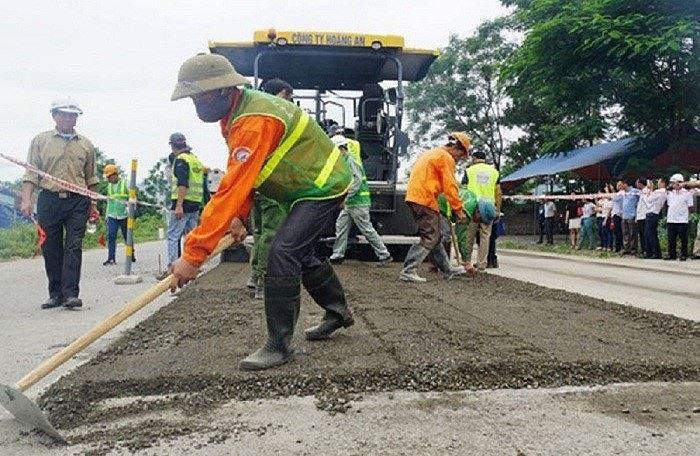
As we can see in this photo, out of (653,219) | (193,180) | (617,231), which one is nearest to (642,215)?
(653,219)

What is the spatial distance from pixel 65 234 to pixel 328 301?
A: 121 inches

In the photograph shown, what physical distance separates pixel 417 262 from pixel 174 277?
444 cm

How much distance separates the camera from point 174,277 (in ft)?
10.8

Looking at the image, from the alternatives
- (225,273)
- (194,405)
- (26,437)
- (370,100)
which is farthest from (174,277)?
(370,100)

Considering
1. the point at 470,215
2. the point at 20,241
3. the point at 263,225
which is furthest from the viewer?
the point at 20,241

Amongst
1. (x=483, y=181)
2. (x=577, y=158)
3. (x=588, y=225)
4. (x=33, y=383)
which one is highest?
(x=577, y=158)

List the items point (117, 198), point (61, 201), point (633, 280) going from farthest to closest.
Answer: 1. point (117, 198)
2. point (633, 280)
3. point (61, 201)

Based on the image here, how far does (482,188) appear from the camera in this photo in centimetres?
905

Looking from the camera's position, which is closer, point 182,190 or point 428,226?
point 428,226

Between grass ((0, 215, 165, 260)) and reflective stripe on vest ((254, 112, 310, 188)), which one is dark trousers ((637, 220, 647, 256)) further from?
reflective stripe on vest ((254, 112, 310, 188))

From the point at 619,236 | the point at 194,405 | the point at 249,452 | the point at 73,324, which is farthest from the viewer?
the point at 619,236

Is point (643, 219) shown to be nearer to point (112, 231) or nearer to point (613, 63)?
point (613, 63)

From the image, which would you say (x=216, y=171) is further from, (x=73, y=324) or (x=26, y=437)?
(x=26, y=437)

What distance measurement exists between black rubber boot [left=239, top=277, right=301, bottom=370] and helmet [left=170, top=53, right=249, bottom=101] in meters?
0.98
